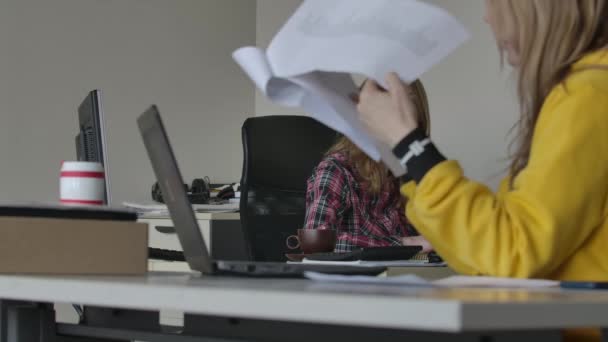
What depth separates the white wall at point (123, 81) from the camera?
349 centimetres

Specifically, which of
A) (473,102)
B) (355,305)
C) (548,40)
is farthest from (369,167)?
(355,305)

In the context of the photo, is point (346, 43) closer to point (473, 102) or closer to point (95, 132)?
point (95, 132)

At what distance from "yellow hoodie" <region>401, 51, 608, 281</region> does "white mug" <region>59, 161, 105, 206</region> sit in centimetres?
48

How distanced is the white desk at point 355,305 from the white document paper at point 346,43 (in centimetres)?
28

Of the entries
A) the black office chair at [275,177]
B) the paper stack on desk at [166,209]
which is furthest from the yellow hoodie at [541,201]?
the paper stack on desk at [166,209]

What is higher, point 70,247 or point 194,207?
point 70,247

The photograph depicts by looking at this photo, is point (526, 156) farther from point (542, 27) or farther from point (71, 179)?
point (71, 179)

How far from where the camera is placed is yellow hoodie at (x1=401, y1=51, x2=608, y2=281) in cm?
110

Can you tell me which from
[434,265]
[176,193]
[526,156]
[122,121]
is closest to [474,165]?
[122,121]

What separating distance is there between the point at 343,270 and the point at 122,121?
2845mm

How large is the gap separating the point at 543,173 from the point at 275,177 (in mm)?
1990

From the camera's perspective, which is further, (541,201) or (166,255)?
(166,255)

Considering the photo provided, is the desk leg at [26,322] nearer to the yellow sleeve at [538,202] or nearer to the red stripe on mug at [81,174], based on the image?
the red stripe on mug at [81,174]

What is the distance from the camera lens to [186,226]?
3.75 ft
